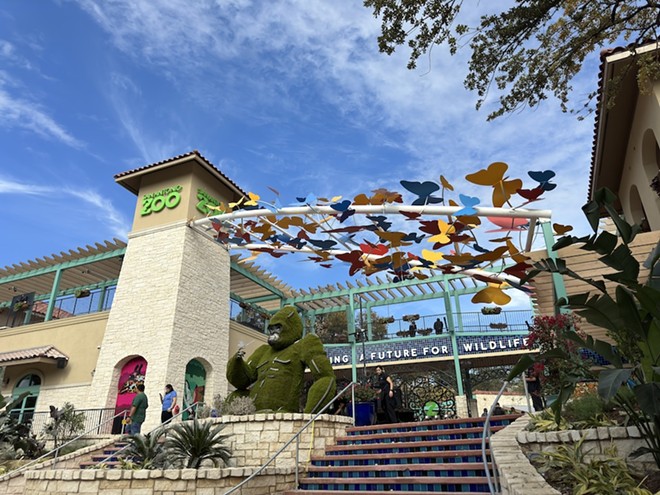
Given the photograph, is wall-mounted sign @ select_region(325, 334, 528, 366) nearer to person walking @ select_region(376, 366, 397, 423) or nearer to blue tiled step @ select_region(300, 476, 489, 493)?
person walking @ select_region(376, 366, 397, 423)

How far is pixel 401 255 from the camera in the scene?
978cm

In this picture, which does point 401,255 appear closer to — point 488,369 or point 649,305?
point 649,305

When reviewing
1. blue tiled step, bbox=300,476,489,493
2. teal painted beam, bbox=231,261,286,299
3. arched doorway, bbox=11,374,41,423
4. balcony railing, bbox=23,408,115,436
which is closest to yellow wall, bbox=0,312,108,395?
arched doorway, bbox=11,374,41,423

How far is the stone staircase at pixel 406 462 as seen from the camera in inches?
241

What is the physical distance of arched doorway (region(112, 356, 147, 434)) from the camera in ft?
47.6

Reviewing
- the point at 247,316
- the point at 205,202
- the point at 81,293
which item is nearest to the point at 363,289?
the point at 247,316

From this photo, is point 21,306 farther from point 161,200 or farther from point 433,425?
point 433,425

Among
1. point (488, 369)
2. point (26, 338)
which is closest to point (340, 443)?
point (26, 338)

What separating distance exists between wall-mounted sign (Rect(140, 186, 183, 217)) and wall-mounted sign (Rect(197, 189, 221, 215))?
0.73m

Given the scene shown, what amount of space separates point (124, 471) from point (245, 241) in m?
8.40

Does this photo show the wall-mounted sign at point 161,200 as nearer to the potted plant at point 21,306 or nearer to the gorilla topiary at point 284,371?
the potted plant at point 21,306

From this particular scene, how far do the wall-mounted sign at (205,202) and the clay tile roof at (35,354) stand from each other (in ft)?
22.9

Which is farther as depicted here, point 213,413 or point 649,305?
point 213,413

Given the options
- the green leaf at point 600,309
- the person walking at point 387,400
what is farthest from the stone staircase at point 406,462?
the green leaf at point 600,309
